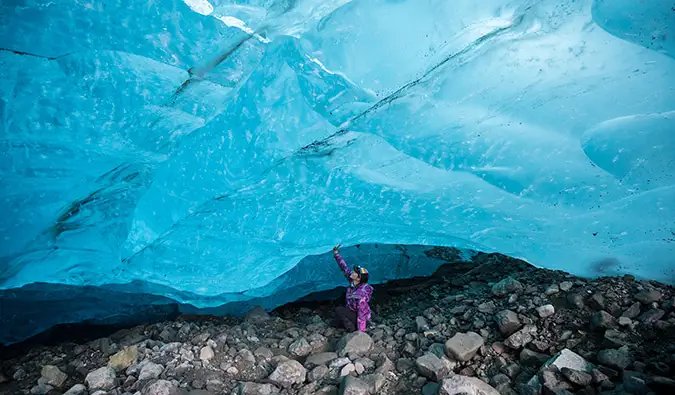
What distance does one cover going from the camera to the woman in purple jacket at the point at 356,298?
298 cm

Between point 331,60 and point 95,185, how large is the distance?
1.70m

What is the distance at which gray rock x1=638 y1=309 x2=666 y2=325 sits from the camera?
2.16m

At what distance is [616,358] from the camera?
194 cm

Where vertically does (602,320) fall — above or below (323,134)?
below

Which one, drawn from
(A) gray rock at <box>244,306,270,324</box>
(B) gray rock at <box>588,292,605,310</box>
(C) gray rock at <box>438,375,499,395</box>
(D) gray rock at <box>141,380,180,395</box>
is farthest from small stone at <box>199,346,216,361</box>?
(B) gray rock at <box>588,292,605,310</box>

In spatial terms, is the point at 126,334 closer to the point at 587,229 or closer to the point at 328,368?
the point at 328,368

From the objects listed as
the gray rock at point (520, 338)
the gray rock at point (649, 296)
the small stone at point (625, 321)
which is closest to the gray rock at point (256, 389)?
the gray rock at point (520, 338)

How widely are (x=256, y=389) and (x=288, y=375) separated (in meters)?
0.21

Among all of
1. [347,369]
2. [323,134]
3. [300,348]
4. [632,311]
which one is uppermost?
[323,134]

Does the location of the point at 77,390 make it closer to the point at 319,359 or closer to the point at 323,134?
the point at 319,359

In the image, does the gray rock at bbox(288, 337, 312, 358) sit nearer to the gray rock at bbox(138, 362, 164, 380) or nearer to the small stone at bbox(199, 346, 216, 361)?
the small stone at bbox(199, 346, 216, 361)

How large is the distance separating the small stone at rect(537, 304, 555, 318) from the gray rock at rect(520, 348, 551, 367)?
0.32m

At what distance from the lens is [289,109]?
2139mm

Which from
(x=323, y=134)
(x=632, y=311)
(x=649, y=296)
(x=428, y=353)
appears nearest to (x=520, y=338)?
(x=428, y=353)
